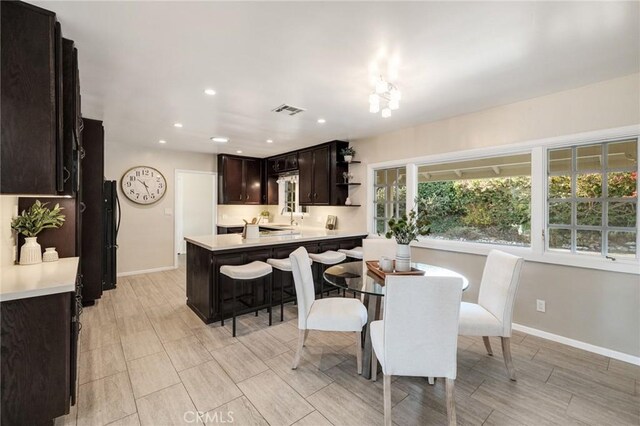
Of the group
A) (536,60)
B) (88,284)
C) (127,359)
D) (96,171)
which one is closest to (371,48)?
(536,60)

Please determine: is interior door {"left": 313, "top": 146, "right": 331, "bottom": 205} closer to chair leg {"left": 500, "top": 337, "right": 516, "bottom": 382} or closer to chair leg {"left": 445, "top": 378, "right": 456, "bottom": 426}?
chair leg {"left": 500, "top": 337, "right": 516, "bottom": 382}

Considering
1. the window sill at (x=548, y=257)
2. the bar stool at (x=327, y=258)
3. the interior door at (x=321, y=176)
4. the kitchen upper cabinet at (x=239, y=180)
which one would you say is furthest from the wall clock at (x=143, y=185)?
the window sill at (x=548, y=257)

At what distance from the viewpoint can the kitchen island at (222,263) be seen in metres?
3.21

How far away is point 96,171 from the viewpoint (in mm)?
3777

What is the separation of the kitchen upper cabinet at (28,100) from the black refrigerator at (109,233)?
2.91 meters

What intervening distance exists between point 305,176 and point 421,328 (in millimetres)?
4112

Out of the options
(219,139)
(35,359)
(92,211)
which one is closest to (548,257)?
(35,359)

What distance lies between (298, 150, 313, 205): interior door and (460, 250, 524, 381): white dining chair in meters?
3.41

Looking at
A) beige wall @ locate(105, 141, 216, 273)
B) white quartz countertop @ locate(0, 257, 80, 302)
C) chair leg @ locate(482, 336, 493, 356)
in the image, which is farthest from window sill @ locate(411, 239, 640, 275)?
beige wall @ locate(105, 141, 216, 273)

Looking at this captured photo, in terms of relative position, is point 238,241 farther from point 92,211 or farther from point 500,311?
point 500,311

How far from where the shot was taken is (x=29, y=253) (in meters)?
2.18

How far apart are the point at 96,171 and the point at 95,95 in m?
1.25

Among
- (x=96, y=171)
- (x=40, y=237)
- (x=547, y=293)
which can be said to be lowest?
(x=547, y=293)

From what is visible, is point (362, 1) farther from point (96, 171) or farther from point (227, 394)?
point (96, 171)
